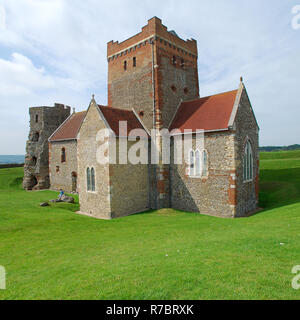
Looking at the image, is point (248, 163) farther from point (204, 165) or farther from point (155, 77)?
point (155, 77)

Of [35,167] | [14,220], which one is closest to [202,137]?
[14,220]

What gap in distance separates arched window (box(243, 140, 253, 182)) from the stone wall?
67.6 feet

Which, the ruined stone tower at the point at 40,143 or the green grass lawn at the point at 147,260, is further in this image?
the ruined stone tower at the point at 40,143

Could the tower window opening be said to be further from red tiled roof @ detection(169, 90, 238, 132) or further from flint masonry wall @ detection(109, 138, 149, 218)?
red tiled roof @ detection(169, 90, 238, 132)

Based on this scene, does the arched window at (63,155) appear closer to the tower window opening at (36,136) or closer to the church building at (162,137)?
the tower window opening at (36,136)

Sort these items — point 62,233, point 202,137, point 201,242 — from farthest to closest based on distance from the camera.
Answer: point 202,137
point 62,233
point 201,242

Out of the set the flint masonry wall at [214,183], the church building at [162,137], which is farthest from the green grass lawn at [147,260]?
the church building at [162,137]

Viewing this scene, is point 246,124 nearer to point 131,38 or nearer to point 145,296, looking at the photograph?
point 131,38

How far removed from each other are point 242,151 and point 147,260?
12.7 meters

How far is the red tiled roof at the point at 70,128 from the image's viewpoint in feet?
99.1

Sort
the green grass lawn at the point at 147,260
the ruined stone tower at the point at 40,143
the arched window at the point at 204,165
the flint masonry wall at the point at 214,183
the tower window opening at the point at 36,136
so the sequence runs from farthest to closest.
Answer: the tower window opening at the point at 36,136 < the ruined stone tower at the point at 40,143 < the arched window at the point at 204,165 < the flint masonry wall at the point at 214,183 < the green grass lawn at the point at 147,260

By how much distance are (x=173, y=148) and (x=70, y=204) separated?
1151 centimetres

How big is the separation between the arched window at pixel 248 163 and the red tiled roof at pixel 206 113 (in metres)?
3.27
